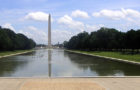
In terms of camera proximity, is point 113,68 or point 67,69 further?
point 113,68

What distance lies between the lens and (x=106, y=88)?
9.12 m

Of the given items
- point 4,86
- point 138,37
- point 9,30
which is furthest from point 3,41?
point 4,86

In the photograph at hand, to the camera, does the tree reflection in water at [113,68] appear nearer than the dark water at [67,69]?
No

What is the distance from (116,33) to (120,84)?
67401 millimetres

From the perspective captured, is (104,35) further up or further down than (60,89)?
further up

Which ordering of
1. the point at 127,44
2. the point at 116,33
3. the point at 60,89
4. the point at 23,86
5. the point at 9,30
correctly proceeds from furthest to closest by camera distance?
the point at 9,30, the point at 116,33, the point at 127,44, the point at 23,86, the point at 60,89

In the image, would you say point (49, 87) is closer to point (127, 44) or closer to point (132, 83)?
point (132, 83)

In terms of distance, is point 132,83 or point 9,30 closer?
point 132,83

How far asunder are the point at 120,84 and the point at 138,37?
40267 mm

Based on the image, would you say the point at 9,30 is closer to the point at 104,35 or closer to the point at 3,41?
the point at 3,41

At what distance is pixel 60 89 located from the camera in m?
8.82

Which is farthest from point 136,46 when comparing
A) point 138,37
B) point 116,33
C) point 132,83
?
point 132,83

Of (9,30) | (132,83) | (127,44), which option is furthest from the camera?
(9,30)

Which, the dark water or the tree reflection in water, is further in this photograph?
the tree reflection in water
